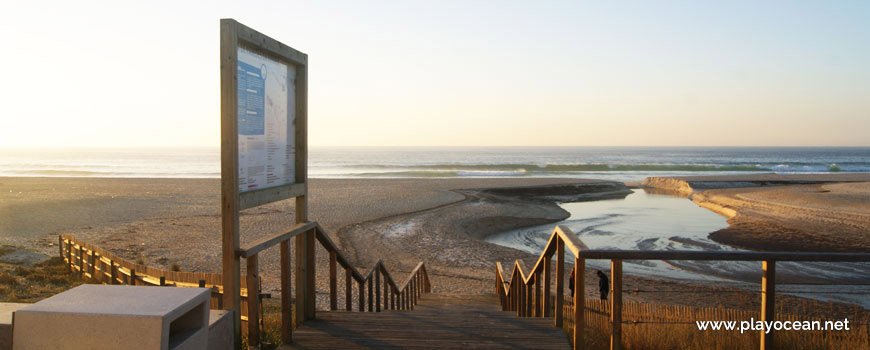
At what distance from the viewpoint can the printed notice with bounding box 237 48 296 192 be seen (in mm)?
3734

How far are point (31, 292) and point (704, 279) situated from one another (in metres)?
14.1

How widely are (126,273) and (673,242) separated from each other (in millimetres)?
16206

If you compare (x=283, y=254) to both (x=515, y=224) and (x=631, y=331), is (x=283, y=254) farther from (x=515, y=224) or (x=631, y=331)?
(x=515, y=224)

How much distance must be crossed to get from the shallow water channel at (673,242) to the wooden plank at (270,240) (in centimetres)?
A: 384

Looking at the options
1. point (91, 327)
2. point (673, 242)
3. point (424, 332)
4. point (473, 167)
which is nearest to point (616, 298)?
point (424, 332)

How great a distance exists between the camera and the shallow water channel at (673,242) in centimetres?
1248

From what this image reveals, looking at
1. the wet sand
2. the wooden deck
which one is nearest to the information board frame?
the wooden deck

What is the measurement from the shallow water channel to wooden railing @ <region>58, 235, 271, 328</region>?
6217 millimetres

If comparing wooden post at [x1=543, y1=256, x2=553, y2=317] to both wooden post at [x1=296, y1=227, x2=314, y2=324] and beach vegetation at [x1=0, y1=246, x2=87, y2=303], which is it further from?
beach vegetation at [x1=0, y1=246, x2=87, y2=303]

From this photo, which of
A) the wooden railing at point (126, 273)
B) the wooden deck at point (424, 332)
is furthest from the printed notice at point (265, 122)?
the wooden deck at point (424, 332)

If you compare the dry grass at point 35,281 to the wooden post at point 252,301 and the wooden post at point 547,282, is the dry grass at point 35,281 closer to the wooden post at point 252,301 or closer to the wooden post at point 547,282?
the wooden post at point 252,301

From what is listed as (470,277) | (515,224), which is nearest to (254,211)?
(515,224)

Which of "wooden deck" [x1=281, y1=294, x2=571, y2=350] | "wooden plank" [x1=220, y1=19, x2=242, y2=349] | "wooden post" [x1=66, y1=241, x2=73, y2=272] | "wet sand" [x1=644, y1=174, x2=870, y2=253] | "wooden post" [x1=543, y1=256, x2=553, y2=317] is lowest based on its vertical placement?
"wet sand" [x1=644, y1=174, x2=870, y2=253]

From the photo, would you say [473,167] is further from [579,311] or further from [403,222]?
[579,311]
